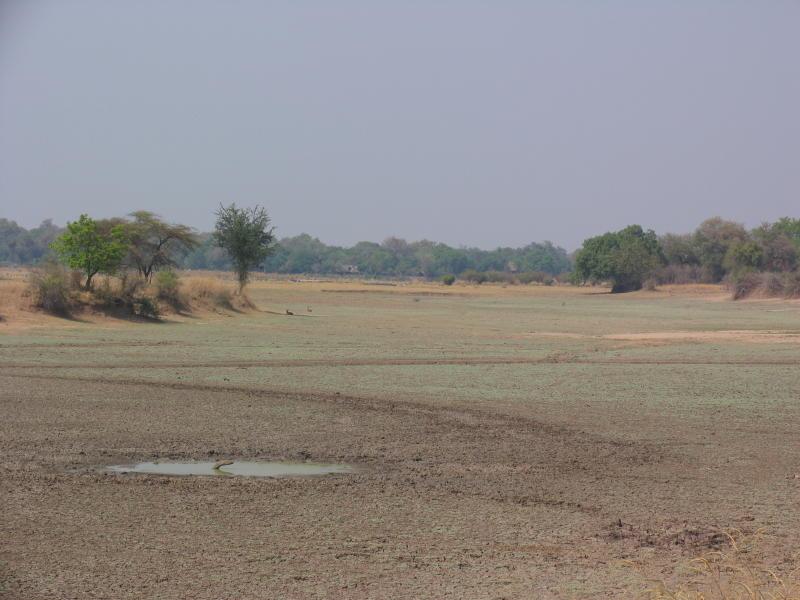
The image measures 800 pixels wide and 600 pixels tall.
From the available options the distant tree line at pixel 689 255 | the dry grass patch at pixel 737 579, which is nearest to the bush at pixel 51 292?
the dry grass patch at pixel 737 579

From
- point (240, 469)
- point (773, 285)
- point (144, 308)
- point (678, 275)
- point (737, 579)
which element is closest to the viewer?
point (737, 579)

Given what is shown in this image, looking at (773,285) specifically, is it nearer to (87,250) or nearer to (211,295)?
(211,295)

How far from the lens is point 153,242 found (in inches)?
2042

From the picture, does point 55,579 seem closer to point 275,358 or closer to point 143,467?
point 143,467

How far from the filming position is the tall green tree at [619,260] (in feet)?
352

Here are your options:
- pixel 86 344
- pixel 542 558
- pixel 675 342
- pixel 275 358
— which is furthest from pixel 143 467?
pixel 675 342

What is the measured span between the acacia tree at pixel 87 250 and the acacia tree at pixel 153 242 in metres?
6.60

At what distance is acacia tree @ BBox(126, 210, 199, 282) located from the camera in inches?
1980

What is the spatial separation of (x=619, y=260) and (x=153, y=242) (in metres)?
65.2

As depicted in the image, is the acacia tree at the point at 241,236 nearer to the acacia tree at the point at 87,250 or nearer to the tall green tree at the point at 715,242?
the acacia tree at the point at 87,250

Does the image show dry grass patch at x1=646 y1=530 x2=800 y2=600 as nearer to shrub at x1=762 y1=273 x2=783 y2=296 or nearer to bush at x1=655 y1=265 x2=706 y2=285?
shrub at x1=762 y1=273 x2=783 y2=296

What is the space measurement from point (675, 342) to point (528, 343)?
16.5ft

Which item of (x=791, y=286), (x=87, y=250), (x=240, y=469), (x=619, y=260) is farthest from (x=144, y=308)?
(x=619, y=260)

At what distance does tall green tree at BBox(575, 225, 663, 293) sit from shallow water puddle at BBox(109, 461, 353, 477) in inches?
3793
